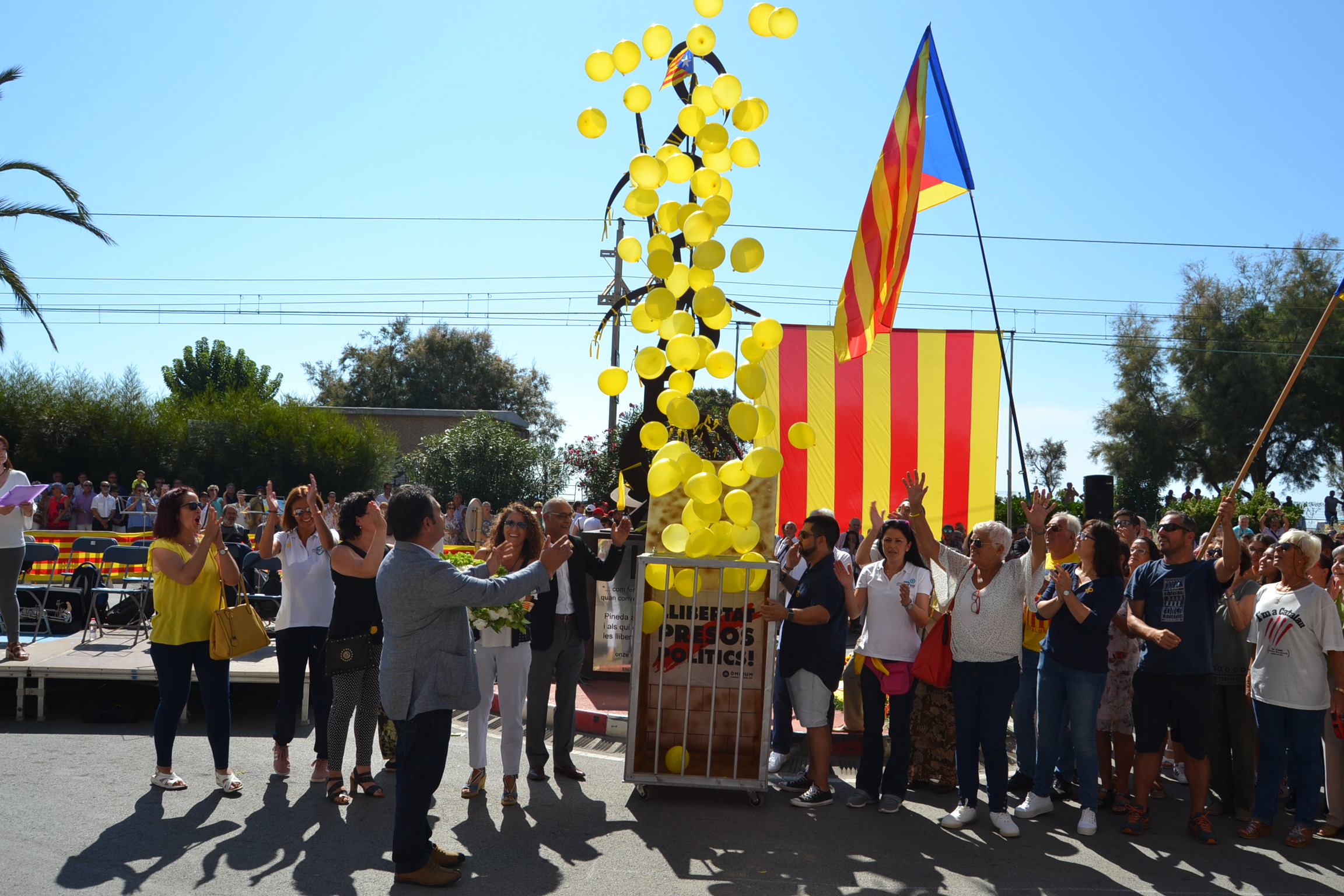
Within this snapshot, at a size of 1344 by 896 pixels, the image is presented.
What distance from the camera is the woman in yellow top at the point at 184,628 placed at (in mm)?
5637

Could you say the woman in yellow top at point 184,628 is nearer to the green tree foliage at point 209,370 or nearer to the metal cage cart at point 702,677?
the metal cage cart at point 702,677

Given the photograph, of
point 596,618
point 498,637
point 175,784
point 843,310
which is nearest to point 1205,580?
point 843,310

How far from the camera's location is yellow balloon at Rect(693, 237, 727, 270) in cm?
588

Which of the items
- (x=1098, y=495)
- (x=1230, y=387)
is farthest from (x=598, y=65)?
(x=1230, y=387)

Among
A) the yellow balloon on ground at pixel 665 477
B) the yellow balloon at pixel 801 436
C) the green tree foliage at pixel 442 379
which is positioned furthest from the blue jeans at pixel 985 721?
the green tree foliage at pixel 442 379

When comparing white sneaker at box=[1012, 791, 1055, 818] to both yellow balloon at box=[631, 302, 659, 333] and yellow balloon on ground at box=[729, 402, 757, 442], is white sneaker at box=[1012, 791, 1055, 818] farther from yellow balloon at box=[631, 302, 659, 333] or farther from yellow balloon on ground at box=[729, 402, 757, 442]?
yellow balloon at box=[631, 302, 659, 333]

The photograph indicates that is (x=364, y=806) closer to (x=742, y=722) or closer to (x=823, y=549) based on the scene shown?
(x=742, y=722)

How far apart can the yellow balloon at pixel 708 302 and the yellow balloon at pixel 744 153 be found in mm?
841

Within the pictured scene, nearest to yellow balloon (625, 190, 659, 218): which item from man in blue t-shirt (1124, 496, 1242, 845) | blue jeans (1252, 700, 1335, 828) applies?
man in blue t-shirt (1124, 496, 1242, 845)

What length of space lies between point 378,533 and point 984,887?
3.79 metres

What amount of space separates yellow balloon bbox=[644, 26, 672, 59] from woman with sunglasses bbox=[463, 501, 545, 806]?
3.14m

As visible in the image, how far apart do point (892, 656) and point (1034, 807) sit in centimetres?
122

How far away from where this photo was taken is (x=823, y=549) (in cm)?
611

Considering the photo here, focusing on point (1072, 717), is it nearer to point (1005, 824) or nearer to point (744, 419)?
point (1005, 824)
